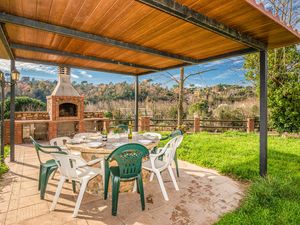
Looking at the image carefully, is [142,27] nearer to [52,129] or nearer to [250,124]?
[52,129]

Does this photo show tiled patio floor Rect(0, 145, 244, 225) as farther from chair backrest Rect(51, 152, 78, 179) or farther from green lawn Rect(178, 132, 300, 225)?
chair backrest Rect(51, 152, 78, 179)

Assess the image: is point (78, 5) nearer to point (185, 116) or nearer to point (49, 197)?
point (49, 197)

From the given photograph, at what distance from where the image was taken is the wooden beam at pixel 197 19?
2.15 metres

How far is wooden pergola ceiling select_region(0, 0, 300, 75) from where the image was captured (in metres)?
2.33

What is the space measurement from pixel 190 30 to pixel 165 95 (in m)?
13.4

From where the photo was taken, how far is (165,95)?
54.1 ft

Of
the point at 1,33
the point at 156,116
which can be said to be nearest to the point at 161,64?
the point at 1,33

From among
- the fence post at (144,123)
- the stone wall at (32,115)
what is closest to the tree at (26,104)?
the stone wall at (32,115)

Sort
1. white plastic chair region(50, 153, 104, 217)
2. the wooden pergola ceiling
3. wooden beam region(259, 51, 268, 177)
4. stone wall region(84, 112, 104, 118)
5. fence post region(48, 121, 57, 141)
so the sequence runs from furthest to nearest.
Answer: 1. stone wall region(84, 112, 104, 118)
2. fence post region(48, 121, 57, 141)
3. wooden beam region(259, 51, 268, 177)
4. white plastic chair region(50, 153, 104, 217)
5. the wooden pergola ceiling

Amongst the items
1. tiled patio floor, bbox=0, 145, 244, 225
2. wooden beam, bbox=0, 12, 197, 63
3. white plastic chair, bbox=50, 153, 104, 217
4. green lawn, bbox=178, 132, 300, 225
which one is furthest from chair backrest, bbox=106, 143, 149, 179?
wooden beam, bbox=0, 12, 197, 63

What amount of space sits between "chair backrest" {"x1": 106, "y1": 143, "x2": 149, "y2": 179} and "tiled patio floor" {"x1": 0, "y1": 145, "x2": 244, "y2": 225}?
21.7 inches

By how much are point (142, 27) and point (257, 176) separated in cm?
346

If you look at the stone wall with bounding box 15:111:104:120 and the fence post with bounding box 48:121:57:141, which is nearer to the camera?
the stone wall with bounding box 15:111:104:120

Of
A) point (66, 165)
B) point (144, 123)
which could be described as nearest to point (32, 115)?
point (144, 123)
